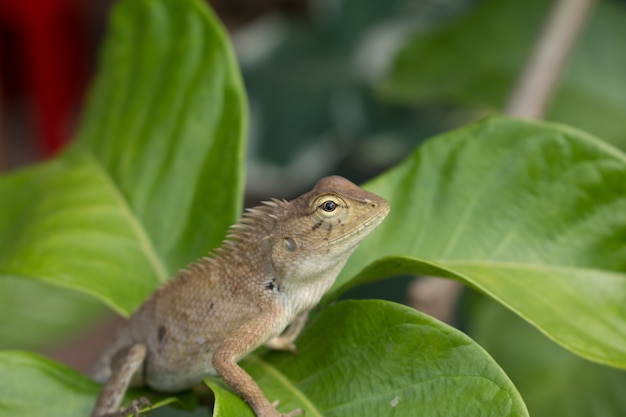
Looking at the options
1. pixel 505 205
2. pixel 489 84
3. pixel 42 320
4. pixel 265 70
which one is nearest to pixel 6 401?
pixel 505 205

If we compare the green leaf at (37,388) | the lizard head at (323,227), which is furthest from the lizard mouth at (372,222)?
the green leaf at (37,388)

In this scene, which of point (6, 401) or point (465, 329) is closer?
point (6, 401)

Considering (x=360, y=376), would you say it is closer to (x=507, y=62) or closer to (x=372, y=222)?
(x=372, y=222)

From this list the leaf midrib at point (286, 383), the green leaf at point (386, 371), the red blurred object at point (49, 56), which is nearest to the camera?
the green leaf at point (386, 371)

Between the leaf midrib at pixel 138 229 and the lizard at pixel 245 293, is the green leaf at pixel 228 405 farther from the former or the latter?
the leaf midrib at pixel 138 229

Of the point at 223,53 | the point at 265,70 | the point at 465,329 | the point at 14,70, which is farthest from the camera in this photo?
the point at 14,70

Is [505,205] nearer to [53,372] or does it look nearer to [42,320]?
[53,372]

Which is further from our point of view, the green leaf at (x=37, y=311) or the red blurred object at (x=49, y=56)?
the red blurred object at (x=49, y=56)
